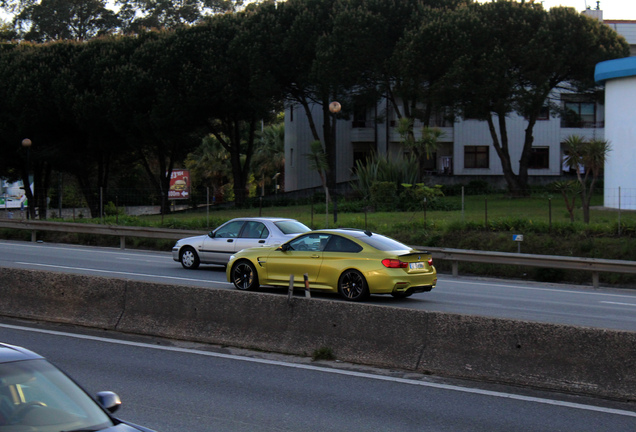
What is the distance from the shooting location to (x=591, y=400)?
7453 millimetres

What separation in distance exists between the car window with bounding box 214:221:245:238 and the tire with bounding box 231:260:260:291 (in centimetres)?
413

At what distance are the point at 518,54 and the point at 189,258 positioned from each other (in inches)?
1067

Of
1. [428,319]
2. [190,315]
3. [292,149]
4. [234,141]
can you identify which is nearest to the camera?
[428,319]

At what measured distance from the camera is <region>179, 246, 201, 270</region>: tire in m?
20.0

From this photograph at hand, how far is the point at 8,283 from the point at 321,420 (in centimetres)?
762

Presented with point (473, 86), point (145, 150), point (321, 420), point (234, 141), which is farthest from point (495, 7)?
point (321, 420)

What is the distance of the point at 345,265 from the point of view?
1370 cm

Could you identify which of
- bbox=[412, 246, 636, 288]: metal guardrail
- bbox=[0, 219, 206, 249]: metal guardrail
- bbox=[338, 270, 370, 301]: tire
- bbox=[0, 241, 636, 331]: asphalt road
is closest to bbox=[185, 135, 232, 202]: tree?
bbox=[0, 219, 206, 249]: metal guardrail

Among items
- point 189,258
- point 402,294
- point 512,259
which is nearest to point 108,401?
point 402,294

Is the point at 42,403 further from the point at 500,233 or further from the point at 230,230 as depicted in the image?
the point at 500,233

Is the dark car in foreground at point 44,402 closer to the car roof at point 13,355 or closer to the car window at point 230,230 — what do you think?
the car roof at point 13,355

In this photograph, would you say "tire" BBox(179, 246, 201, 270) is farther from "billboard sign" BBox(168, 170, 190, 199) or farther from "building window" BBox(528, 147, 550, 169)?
"building window" BBox(528, 147, 550, 169)

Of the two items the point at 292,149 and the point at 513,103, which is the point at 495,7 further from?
the point at 292,149

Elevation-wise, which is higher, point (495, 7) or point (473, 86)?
point (495, 7)
